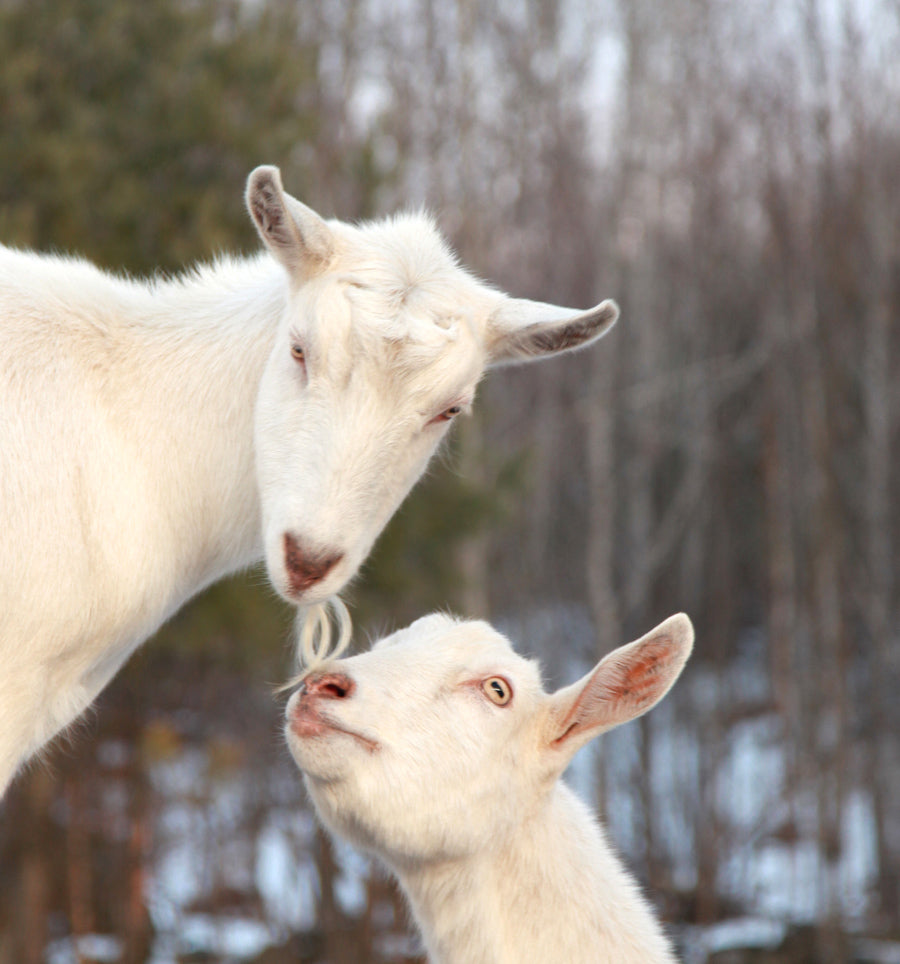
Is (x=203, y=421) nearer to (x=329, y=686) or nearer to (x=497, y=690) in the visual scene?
(x=329, y=686)

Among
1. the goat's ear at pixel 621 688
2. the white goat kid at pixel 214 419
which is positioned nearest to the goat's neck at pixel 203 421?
the white goat kid at pixel 214 419

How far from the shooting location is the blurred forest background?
290 inches

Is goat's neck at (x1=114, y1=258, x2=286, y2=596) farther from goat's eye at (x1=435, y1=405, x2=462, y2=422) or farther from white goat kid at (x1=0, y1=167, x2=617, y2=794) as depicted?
goat's eye at (x1=435, y1=405, x2=462, y2=422)

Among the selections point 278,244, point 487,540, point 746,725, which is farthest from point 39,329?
point 746,725

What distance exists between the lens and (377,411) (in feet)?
9.32

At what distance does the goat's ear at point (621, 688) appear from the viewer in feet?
9.90

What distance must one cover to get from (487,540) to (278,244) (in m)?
9.42

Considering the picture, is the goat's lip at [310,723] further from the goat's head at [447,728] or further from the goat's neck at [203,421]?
the goat's neck at [203,421]

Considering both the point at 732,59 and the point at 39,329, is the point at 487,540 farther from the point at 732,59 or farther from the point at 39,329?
the point at 39,329

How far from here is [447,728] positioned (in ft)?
9.88

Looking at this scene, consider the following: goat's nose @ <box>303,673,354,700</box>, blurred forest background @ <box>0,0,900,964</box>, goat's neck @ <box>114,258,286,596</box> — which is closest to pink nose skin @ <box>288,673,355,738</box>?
goat's nose @ <box>303,673,354,700</box>

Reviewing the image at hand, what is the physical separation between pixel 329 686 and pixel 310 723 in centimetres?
11

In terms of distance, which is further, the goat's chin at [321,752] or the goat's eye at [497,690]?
the goat's eye at [497,690]

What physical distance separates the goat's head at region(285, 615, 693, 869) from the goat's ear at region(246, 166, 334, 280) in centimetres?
107
